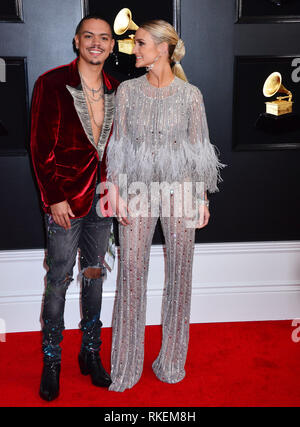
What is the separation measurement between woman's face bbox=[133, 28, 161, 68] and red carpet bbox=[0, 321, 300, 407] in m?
1.66

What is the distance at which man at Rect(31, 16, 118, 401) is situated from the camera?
7.36 ft

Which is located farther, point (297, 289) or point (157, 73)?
point (297, 289)

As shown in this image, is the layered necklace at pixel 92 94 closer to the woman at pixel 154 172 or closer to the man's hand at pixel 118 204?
the woman at pixel 154 172

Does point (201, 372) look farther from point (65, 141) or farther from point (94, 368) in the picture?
point (65, 141)

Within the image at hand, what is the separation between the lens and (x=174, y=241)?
2.38m

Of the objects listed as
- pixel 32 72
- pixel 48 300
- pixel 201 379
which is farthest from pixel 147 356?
pixel 32 72

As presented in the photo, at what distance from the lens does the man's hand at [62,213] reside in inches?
89.4

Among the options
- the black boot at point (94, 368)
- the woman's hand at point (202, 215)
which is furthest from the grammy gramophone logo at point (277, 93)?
the black boot at point (94, 368)

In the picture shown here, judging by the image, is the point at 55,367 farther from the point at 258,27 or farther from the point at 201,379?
the point at 258,27

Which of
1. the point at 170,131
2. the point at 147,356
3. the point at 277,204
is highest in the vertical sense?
the point at 170,131

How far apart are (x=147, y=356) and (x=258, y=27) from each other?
6.99ft

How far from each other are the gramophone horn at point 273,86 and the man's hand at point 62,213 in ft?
5.02

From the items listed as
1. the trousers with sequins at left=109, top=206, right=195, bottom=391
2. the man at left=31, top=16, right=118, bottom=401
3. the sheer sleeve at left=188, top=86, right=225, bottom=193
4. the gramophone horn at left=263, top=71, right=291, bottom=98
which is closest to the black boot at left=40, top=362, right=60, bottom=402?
the man at left=31, top=16, right=118, bottom=401

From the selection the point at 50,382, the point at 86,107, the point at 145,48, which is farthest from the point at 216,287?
the point at 145,48
